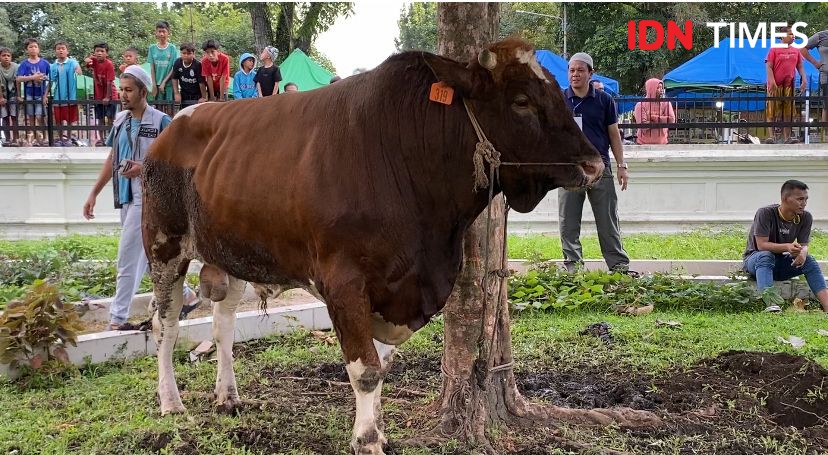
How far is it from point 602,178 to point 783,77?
8.41 m

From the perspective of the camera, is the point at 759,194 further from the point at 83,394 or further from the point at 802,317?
the point at 83,394

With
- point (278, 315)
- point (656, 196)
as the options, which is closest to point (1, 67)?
point (278, 315)

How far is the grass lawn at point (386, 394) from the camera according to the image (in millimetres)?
4328

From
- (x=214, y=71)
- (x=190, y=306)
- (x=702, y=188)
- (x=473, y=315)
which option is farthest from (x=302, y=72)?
(x=473, y=315)

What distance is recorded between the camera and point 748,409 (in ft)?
15.6

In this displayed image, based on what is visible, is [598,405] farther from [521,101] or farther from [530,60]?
[530,60]

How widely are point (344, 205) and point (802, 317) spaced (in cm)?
506

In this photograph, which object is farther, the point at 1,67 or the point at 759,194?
the point at 1,67

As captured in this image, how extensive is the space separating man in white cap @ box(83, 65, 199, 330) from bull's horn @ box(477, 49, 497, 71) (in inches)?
136

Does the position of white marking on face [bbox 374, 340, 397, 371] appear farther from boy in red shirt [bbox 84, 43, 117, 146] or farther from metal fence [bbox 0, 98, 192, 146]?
boy in red shirt [bbox 84, 43, 117, 146]

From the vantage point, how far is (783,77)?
47.9 feet

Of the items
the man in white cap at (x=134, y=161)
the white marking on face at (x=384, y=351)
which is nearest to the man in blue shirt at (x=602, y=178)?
the man in white cap at (x=134, y=161)

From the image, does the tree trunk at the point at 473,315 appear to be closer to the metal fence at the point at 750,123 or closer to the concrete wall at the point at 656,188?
the concrete wall at the point at 656,188

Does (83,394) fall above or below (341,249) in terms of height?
below
